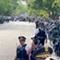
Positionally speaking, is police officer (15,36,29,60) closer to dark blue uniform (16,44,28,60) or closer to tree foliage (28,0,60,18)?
dark blue uniform (16,44,28,60)

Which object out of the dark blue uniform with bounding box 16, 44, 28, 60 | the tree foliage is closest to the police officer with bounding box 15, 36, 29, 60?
the dark blue uniform with bounding box 16, 44, 28, 60

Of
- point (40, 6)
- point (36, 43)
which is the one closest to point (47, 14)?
point (40, 6)

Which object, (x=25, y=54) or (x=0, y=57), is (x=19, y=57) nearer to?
(x=25, y=54)

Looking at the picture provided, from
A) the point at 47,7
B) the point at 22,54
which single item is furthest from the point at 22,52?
the point at 47,7

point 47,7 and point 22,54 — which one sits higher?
point 22,54

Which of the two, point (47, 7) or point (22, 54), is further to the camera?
point (47, 7)

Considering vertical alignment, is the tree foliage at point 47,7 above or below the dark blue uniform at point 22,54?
below

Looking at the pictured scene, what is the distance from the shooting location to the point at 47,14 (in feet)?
253

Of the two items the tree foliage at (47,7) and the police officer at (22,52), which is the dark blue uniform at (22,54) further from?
the tree foliage at (47,7)

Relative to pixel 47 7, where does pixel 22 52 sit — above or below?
above

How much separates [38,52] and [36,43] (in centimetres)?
186

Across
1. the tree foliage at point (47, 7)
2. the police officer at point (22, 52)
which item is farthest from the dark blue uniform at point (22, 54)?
the tree foliage at point (47, 7)

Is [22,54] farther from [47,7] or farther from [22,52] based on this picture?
[47,7]

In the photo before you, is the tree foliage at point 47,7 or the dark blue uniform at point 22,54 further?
the tree foliage at point 47,7
